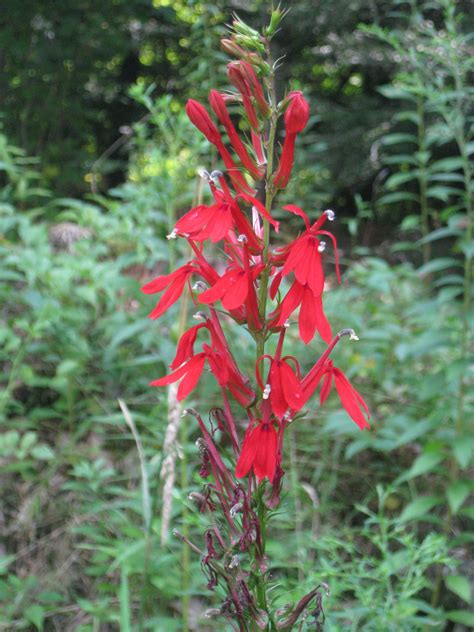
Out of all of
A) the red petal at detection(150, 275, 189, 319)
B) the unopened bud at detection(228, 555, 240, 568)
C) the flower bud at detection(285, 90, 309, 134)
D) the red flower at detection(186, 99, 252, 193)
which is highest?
the flower bud at detection(285, 90, 309, 134)

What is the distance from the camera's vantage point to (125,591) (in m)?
1.48

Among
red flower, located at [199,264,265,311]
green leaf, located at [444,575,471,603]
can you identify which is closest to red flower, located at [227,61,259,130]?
red flower, located at [199,264,265,311]

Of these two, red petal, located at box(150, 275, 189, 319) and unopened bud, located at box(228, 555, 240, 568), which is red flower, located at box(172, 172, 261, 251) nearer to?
red petal, located at box(150, 275, 189, 319)

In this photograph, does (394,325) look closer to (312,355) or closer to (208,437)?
(312,355)

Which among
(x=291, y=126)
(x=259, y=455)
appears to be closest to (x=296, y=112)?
(x=291, y=126)

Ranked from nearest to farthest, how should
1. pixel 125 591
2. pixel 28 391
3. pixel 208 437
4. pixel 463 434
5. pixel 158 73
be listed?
pixel 208 437
pixel 125 591
pixel 463 434
pixel 28 391
pixel 158 73

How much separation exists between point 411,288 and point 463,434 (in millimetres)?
1962

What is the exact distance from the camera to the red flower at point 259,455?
1003 mm

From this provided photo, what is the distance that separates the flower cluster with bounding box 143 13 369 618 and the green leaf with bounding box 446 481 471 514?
47.8 inches

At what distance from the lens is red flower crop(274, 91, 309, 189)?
103 cm

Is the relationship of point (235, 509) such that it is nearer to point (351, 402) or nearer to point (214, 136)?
point (351, 402)

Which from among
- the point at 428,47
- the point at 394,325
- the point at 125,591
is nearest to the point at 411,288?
the point at 394,325

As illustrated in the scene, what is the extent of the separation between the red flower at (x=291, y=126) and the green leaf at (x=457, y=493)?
144 cm

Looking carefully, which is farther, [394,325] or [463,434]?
[394,325]
